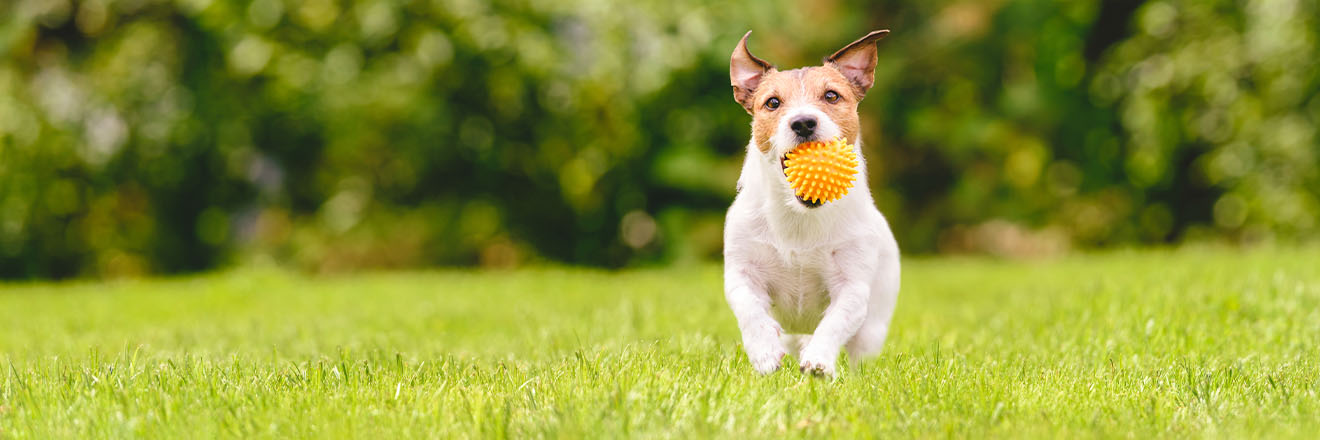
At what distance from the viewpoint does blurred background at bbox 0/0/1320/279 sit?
502 inches

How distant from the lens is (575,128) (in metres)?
13.2

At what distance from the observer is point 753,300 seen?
3.93m

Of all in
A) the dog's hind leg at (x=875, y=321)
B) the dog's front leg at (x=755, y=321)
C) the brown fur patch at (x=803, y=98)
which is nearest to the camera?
the dog's front leg at (x=755, y=321)

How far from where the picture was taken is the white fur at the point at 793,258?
12.7ft

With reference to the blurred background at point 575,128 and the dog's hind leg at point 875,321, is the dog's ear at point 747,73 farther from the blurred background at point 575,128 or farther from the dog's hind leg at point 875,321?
the blurred background at point 575,128

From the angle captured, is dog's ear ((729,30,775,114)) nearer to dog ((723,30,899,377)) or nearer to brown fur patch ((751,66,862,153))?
dog ((723,30,899,377))

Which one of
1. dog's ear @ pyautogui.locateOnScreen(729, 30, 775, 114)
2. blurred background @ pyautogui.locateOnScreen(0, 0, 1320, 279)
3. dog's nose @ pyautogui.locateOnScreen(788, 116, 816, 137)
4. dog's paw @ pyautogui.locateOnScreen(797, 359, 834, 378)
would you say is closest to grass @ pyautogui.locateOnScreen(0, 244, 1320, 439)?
dog's paw @ pyautogui.locateOnScreen(797, 359, 834, 378)

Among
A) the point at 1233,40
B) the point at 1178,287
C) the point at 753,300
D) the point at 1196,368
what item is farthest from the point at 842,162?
the point at 1233,40

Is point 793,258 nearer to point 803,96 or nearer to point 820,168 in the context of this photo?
point 820,168

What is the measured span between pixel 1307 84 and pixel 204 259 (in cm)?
1338

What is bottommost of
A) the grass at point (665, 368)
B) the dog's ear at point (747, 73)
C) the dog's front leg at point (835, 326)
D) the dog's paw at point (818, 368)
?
Result: the grass at point (665, 368)

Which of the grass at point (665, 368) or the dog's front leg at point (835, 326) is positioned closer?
the grass at point (665, 368)

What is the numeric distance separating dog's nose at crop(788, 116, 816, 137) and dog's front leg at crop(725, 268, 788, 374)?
24.3 inches

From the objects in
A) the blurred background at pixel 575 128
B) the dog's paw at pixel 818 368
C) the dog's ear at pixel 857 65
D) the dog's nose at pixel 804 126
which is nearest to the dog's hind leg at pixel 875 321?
the dog's paw at pixel 818 368
